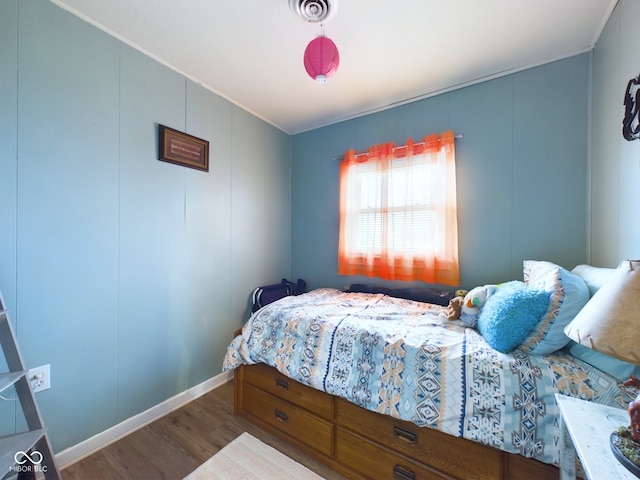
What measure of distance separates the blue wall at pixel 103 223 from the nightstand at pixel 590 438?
7.32ft

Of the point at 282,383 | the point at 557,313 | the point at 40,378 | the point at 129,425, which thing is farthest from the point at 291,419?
the point at 557,313

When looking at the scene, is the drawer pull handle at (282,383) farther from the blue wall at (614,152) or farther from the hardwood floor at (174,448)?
the blue wall at (614,152)

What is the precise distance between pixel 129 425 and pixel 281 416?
3.38 ft

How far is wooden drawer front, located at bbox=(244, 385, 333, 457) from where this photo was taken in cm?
147

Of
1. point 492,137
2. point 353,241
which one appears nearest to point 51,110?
point 353,241

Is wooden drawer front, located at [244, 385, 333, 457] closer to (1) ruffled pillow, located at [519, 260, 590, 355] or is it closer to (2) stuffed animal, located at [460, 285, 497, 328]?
(2) stuffed animal, located at [460, 285, 497, 328]

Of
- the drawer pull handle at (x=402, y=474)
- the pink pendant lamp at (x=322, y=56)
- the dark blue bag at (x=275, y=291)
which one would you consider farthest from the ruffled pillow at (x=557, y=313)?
the dark blue bag at (x=275, y=291)

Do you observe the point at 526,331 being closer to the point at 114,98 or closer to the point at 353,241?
the point at 353,241

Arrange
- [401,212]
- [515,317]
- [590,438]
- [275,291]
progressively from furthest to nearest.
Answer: [275,291]
[401,212]
[515,317]
[590,438]

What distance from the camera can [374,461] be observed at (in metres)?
1.31

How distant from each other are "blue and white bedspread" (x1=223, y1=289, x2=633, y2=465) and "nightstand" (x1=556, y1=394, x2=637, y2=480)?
12 cm

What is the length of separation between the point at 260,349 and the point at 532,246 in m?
2.14

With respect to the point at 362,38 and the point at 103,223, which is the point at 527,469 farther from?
the point at 103,223

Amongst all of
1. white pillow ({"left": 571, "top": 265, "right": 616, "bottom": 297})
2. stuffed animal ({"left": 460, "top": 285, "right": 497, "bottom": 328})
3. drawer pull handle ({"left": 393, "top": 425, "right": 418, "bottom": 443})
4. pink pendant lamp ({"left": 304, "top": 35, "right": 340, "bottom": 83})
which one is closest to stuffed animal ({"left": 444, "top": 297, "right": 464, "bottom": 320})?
stuffed animal ({"left": 460, "top": 285, "right": 497, "bottom": 328})
